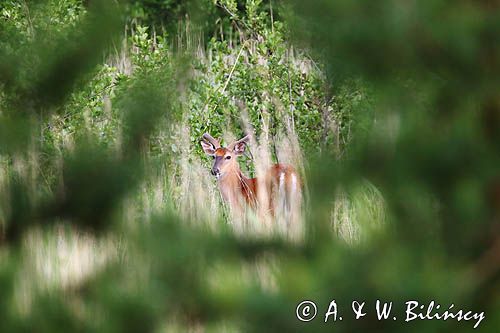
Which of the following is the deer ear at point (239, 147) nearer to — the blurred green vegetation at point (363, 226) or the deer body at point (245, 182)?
the deer body at point (245, 182)

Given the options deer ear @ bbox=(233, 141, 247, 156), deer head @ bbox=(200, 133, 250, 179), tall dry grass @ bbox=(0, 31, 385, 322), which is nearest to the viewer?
tall dry grass @ bbox=(0, 31, 385, 322)

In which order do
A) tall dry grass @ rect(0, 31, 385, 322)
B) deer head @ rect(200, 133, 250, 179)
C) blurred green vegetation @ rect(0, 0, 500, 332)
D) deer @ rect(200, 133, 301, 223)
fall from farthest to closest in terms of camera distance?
deer head @ rect(200, 133, 250, 179), deer @ rect(200, 133, 301, 223), tall dry grass @ rect(0, 31, 385, 322), blurred green vegetation @ rect(0, 0, 500, 332)

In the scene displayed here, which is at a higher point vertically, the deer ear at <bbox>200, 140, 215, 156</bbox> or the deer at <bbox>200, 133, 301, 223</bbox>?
the deer ear at <bbox>200, 140, 215, 156</bbox>

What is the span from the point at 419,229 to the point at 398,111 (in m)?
0.22

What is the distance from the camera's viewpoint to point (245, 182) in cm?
754

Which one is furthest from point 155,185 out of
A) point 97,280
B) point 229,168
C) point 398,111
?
point 398,111

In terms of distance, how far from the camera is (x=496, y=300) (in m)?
1.90

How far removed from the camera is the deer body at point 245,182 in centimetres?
660

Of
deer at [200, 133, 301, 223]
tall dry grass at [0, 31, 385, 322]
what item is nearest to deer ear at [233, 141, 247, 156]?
deer at [200, 133, 301, 223]

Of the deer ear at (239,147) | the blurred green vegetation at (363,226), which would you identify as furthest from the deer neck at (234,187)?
the blurred green vegetation at (363,226)

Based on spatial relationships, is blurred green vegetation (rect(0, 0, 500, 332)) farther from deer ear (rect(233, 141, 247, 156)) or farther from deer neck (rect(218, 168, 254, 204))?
deer ear (rect(233, 141, 247, 156))

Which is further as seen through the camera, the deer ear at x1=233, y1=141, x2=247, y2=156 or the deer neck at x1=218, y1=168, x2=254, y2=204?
the deer ear at x1=233, y1=141, x2=247, y2=156

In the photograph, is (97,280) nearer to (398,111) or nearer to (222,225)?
(222,225)

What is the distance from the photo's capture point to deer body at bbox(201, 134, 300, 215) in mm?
6602
